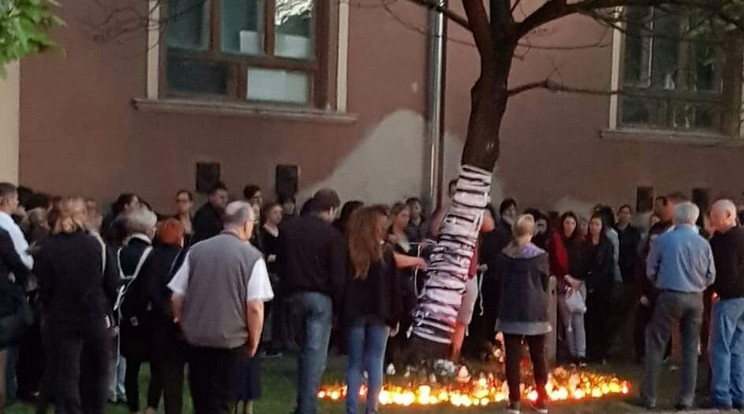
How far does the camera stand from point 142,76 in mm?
14156

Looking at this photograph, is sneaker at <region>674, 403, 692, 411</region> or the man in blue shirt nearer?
the man in blue shirt

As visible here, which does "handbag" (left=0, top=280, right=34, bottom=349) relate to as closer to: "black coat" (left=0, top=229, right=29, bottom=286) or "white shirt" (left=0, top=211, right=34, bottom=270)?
"black coat" (left=0, top=229, right=29, bottom=286)

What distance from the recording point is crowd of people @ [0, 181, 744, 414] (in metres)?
8.14

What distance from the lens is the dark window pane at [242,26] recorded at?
15086mm

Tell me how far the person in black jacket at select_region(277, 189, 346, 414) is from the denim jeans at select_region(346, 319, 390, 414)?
26cm

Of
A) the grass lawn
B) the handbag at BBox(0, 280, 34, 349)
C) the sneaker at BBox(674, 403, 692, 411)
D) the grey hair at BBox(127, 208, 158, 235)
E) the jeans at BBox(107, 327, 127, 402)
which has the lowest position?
the grass lawn

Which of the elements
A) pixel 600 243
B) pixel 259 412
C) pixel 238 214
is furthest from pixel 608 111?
pixel 238 214

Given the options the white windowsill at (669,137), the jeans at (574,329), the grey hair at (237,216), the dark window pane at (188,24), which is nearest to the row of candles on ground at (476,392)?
the jeans at (574,329)

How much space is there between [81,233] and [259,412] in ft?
8.74

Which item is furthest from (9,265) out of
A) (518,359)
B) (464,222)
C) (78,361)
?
(518,359)

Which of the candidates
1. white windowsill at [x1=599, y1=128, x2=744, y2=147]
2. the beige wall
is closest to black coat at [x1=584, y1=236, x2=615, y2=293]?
white windowsill at [x1=599, y1=128, x2=744, y2=147]

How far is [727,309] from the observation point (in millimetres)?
11148

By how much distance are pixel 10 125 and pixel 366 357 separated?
18.9 feet

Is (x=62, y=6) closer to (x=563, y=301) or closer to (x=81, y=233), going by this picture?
(x=81, y=233)
